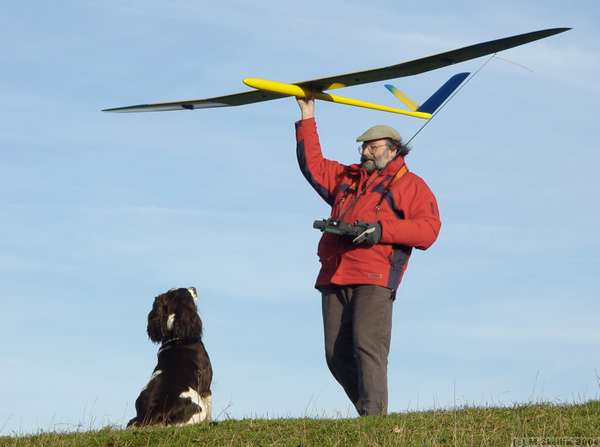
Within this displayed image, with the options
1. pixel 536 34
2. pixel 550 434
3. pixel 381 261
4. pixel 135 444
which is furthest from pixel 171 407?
pixel 536 34

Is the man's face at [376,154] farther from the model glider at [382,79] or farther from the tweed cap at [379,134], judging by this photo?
the model glider at [382,79]

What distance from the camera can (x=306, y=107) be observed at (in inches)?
411

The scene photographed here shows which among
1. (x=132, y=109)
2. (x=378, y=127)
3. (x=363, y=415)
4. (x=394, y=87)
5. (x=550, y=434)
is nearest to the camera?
(x=550, y=434)

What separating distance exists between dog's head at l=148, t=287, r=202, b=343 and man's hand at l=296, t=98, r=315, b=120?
254cm

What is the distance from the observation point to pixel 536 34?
31.2 feet

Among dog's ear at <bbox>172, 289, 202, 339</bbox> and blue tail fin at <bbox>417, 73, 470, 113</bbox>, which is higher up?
blue tail fin at <bbox>417, 73, 470, 113</bbox>

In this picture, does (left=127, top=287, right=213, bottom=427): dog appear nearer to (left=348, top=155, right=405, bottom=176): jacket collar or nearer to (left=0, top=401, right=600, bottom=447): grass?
(left=0, top=401, right=600, bottom=447): grass

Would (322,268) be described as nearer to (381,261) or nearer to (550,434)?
(381,261)

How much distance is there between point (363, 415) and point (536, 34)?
4.00 meters

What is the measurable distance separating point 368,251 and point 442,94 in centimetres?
276

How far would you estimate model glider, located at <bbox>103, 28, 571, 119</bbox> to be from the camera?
9.93 meters

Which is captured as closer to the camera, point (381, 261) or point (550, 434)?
point (550, 434)

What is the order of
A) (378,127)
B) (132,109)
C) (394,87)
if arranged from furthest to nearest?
1. (132,109)
2. (394,87)
3. (378,127)

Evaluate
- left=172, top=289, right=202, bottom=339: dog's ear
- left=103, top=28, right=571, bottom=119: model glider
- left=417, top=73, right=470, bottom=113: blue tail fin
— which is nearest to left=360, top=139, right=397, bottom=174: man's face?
left=103, top=28, right=571, bottom=119: model glider
